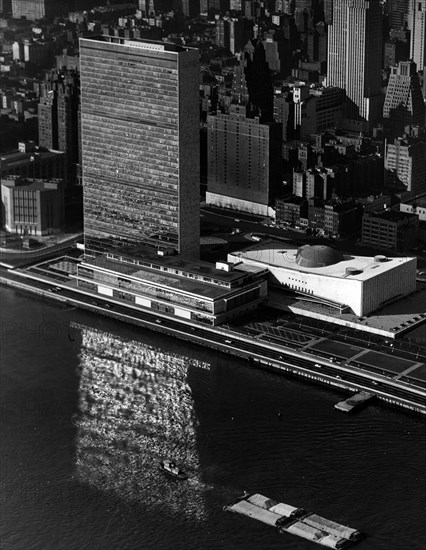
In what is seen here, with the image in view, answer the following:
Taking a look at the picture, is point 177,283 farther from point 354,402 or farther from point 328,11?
point 328,11

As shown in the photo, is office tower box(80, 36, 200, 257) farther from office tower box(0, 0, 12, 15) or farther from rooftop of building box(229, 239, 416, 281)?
office tower box(0, 0, 12, 15)

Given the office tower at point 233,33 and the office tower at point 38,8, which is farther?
the office tower at point 38,8

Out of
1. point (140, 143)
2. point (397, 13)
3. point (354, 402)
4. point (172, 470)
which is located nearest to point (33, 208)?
point (140, 143)

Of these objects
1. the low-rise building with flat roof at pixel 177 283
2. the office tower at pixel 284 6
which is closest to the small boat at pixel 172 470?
the low-rise building with flat roof at pixel 177 283

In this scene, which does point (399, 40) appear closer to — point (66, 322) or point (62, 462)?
point (66, 322)

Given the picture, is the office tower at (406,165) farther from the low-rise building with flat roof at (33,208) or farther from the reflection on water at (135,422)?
the reflection on water at (135,422)

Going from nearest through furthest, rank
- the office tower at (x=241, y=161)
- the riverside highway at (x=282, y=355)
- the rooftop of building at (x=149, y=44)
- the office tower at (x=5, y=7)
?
the riverside highway at (x=282, y=355) → the rooftop of building at (x=149, y=44) → the office tower at (x=241, y=161) → the office tower at (x=5, y=7)

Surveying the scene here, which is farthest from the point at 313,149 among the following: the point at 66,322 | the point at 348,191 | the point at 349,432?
the point at 349,432
